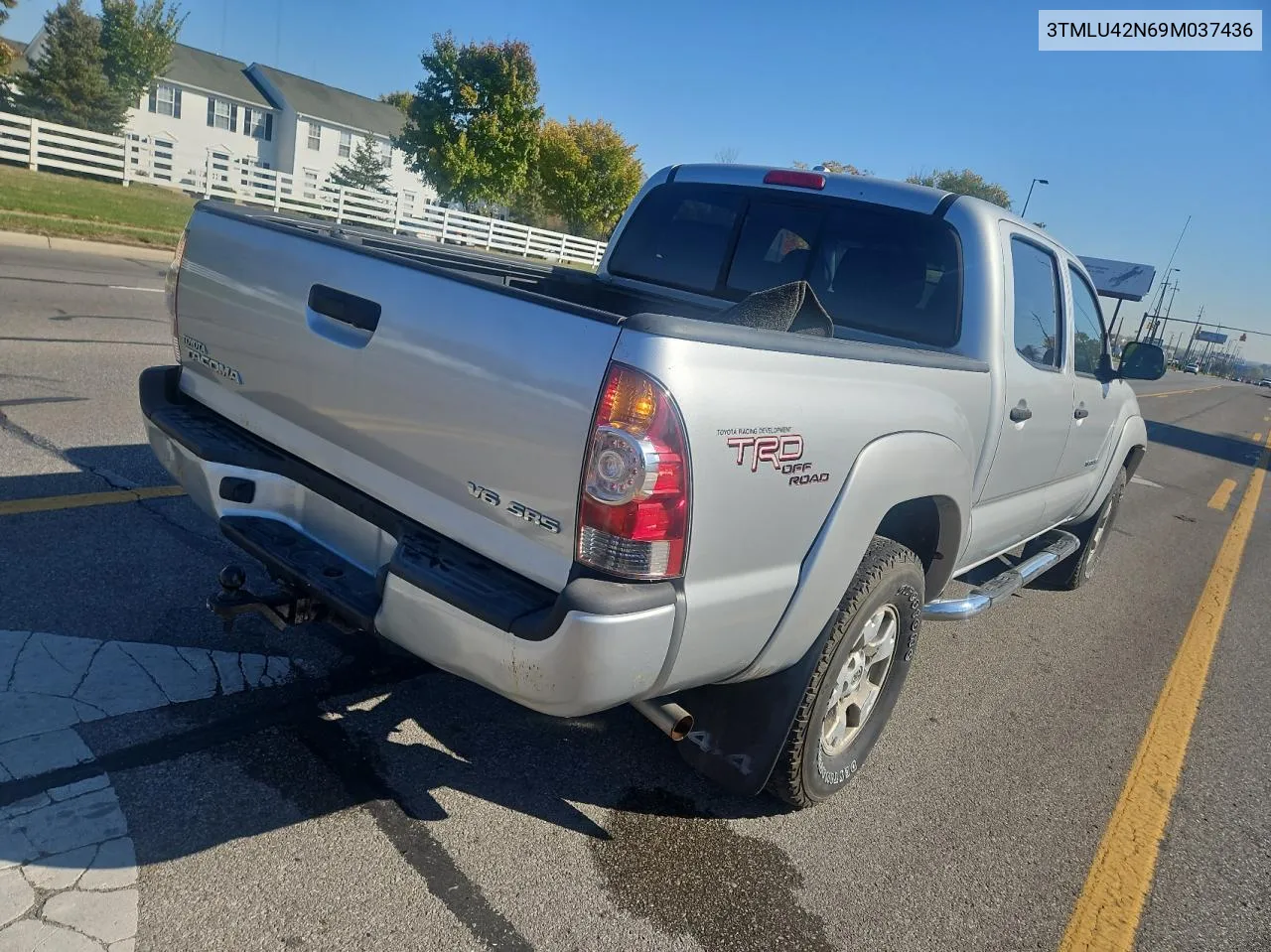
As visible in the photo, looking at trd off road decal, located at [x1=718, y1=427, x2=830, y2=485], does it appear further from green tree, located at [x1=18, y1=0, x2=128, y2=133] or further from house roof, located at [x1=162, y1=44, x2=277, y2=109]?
house roof, located at [x1=162, y1=44, x2=277, y2=109]

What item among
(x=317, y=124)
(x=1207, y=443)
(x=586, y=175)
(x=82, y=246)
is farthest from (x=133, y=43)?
(x=1207, y=443)

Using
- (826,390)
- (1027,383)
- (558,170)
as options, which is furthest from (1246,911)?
(558,170)

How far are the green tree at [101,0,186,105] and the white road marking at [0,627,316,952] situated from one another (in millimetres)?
46731

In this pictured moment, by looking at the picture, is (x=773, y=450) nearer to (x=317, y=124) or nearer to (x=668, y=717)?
(x=668, y=717)

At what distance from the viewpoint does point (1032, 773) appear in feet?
12.5

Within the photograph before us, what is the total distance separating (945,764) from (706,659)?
180 cm

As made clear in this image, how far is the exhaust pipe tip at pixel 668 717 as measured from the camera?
2588 millimetres

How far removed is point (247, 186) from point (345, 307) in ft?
87.8

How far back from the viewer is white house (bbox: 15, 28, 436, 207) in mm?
47741

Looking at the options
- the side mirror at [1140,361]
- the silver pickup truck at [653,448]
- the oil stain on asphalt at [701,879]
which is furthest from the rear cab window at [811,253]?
the side mirror at [1140,361]

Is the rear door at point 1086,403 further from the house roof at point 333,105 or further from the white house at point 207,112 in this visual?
the house roof at point 333,105

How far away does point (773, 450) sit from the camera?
7.80 ft

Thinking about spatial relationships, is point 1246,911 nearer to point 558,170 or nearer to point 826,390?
point 826,390

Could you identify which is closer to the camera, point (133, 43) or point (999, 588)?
point (999, 588)
